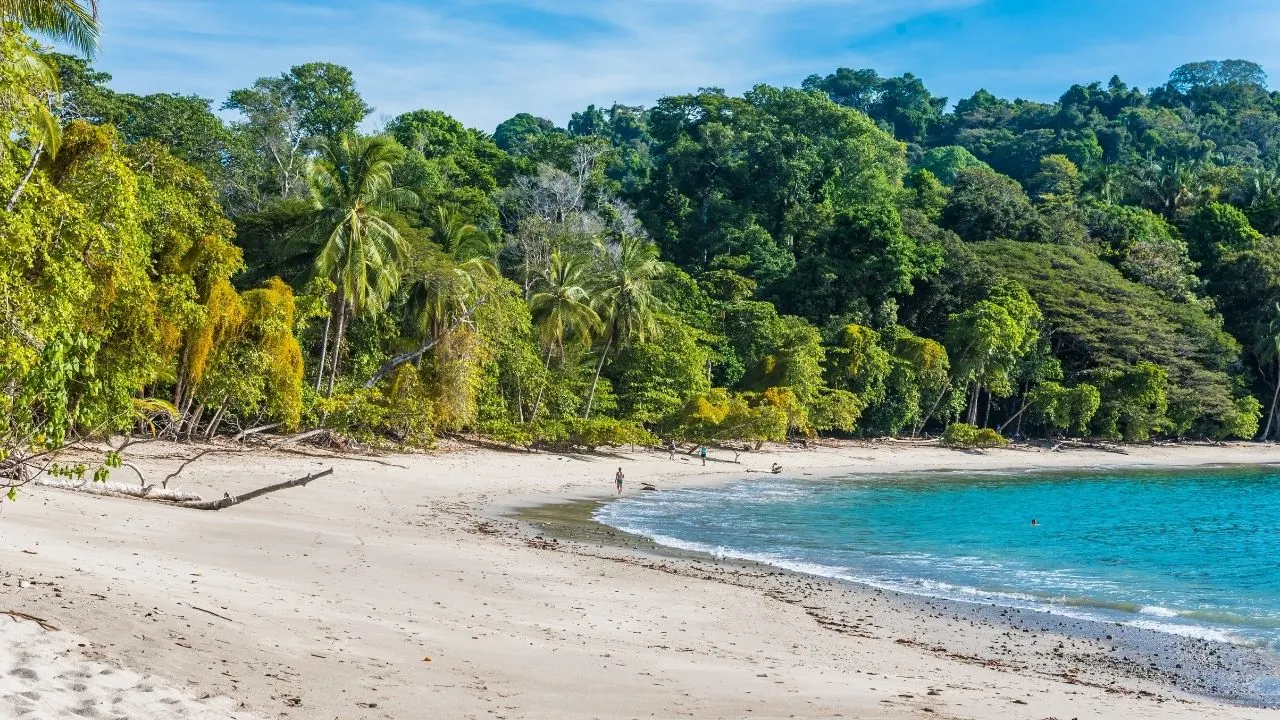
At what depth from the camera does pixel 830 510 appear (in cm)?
2720

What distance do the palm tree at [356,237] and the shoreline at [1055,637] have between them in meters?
15.1

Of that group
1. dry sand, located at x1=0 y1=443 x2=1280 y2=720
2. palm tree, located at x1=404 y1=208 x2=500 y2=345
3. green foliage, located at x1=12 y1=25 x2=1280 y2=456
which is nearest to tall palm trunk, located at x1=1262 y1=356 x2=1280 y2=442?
green foliage, located at x1=12 y1=25 x2=1280 y2=456

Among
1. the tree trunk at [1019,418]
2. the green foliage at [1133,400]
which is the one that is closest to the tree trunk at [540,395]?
the tree trunk at [1019,418]

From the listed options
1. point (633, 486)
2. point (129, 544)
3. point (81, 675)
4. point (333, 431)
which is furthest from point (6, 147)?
point (633, 486)

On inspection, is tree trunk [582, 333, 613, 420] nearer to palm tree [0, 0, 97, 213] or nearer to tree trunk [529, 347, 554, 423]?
tree trunk [529, 347, 554, 423]

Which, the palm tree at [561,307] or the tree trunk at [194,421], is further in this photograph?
the palm tree at [561,307]

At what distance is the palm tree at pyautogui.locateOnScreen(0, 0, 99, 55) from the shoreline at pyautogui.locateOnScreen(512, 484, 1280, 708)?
1081 centimetres

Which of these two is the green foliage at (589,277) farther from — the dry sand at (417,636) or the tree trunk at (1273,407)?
the dry sand at (417,636)

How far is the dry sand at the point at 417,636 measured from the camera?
22.7ft

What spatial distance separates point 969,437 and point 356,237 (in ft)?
105

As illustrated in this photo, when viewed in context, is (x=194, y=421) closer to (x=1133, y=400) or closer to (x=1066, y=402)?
(x=1066, y=402)

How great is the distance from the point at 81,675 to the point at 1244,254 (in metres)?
71.1

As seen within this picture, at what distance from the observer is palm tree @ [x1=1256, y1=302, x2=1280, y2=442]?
2331 inches

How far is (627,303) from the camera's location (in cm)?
4162
